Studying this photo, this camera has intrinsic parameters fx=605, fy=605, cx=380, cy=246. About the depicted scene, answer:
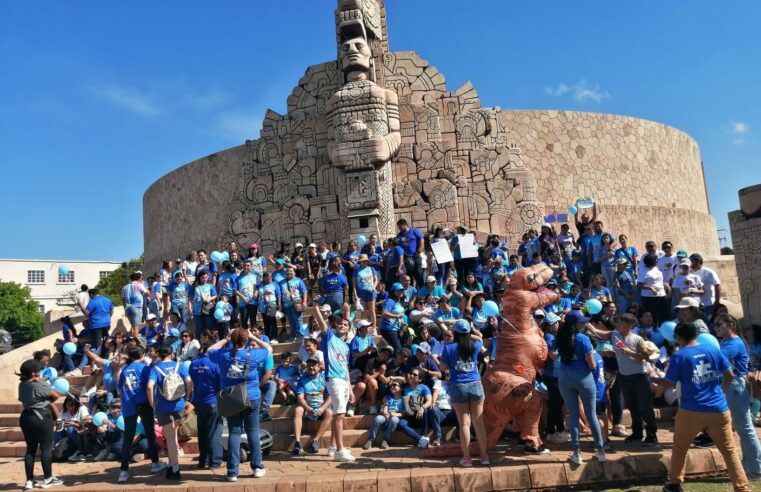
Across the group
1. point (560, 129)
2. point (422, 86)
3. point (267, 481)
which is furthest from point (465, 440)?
point (560, 129)

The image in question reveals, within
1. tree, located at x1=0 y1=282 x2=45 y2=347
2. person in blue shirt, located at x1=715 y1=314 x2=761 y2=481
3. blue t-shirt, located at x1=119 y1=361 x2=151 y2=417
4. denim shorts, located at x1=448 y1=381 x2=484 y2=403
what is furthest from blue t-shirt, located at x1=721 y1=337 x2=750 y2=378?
tree, located at x1=0 y1=282 x2=45 y2=347

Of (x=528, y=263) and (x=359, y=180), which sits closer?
(x=528, y=263)

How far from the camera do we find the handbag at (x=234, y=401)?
5.50m

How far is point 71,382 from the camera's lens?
359 inches

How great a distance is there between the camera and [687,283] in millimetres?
8086

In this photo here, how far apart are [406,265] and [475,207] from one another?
15.9ft

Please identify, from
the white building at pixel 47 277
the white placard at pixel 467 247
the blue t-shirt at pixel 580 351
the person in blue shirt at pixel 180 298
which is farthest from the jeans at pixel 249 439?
the white building at pixel 47 277

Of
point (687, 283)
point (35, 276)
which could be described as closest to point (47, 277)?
point (35, 276)

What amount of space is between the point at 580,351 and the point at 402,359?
8.33ft

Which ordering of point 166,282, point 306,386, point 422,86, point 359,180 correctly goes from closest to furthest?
point 306,386, point 166,282, point 359,180, point 422,86

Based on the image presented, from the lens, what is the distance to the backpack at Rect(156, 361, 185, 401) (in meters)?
5.85

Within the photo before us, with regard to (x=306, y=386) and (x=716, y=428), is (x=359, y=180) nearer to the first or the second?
(x=306, y=386)

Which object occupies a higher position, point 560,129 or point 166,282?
point 560,129

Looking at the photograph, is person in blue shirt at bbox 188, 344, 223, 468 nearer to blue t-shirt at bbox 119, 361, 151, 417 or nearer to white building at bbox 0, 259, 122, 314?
blue t-shirt at bbox 119, 361, 151, 417
